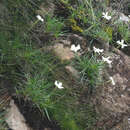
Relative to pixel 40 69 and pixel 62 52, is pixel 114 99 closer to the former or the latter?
pixel 62 52

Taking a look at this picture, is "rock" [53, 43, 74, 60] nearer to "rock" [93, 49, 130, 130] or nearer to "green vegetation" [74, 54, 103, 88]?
"green vegetation" [74, 54, 103, 88]

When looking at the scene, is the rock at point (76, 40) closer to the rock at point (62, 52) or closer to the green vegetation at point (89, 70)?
the rock at point (62, 52)

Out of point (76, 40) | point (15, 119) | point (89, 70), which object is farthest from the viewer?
point (76, 40)

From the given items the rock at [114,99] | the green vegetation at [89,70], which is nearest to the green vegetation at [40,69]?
the green vegetation at [89,70]

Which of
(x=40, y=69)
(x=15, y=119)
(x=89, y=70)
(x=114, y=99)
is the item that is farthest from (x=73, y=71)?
(x=15, y=119)

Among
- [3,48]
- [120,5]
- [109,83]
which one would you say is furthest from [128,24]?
[3,48]

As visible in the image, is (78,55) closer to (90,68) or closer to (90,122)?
(90,68)
